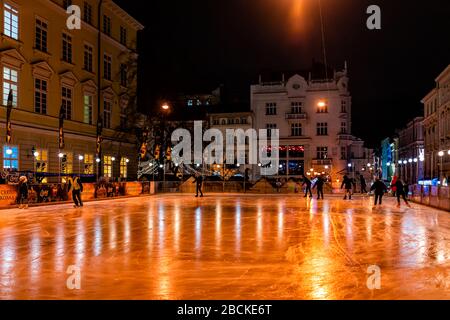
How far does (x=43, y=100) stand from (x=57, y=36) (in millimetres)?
5452

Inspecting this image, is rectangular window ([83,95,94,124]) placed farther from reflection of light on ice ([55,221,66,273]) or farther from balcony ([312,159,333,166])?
balcony ([312,159,333,166])

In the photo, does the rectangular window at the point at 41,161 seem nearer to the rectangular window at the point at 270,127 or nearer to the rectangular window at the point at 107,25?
the rectangular window at the point at 107,25

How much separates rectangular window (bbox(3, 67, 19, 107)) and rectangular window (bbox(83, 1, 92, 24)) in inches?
423

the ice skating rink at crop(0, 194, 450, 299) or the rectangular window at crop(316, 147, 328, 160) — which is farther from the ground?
the rectangular window at crop(316, 147, 328, 160)

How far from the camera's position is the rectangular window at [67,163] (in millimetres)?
36031

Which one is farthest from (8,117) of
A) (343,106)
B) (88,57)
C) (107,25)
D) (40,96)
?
(343,106)

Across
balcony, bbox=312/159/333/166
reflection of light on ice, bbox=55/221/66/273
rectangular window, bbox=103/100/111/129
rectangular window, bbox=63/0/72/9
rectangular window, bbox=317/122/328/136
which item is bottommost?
reflection of light on ice, bbox=55/221/66/273

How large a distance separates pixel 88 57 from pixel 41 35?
7362 millimetres

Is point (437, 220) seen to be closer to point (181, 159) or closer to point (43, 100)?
point (43, 100)

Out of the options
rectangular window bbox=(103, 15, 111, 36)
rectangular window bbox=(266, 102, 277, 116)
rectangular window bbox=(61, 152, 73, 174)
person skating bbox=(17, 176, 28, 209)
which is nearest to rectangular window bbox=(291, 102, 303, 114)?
rectangular window bbox=(266, 102, 277, 116)

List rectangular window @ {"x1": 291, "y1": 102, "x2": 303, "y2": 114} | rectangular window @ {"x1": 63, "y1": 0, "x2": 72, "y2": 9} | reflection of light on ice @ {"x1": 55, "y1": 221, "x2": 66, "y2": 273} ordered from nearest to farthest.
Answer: reflection of light on ice @ {"x1": 55, "y1": 221, "x2": 66, "y2": 273} < rectangular window @ {"x1": 63, "y1": 0, "x2": 72, "y2": 9} < rectangular window @ {"x1": 291, "y1": 102, "x2": 303, "y2": 114}

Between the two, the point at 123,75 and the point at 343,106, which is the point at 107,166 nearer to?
the point at 123,75

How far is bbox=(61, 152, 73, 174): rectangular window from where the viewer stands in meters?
36.0

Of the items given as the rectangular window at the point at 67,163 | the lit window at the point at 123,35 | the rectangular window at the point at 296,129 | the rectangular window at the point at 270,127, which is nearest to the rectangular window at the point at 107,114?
the rectangular window at the point at 67,163
